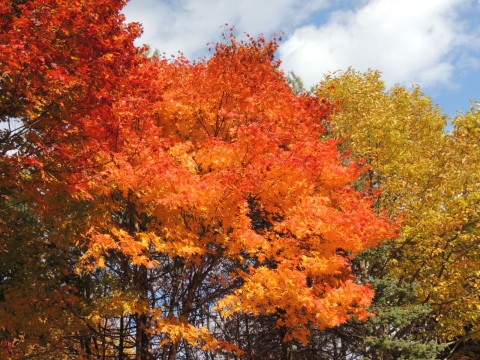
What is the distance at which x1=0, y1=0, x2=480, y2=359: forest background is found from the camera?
28.0 ft

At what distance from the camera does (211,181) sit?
10383 mm

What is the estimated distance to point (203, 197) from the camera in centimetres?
998

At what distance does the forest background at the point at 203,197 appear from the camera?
855cm

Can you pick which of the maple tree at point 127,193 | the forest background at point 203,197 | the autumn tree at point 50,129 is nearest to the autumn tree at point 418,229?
the forest background at point 203,197

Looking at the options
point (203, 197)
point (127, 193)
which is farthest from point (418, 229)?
point (127, 193)

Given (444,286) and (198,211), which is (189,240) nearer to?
(198,211)

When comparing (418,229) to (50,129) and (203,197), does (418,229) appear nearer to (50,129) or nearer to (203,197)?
(203,197)

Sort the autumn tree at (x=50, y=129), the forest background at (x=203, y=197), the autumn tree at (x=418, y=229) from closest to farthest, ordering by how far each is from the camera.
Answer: the autumn tree at (x=50, y=129), the forest background at (x=203, y=197), the autumn tree at (x=418, y=229)

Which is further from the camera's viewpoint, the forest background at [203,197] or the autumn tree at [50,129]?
the forest background at [203,197]

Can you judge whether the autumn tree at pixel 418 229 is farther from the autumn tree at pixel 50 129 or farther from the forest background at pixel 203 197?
the autumn tree at pixel 50 129

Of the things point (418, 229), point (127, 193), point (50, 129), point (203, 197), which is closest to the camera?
point (50, 129)

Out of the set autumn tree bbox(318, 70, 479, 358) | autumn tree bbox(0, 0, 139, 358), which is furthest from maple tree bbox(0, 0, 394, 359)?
autumn tree bbox(318, 70, 479, 358)

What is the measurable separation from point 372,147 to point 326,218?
5.22 m

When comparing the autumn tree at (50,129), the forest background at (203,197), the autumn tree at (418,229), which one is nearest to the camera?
the autumn tree at (50,129)
